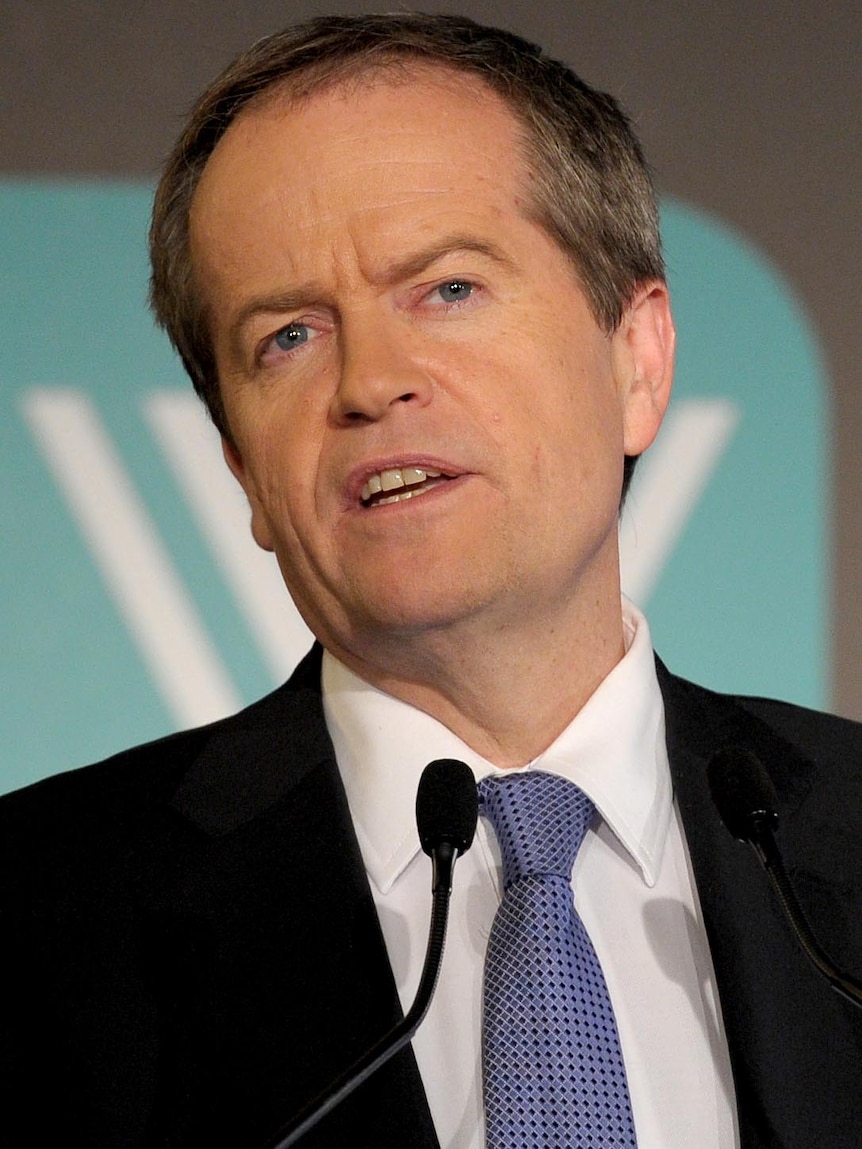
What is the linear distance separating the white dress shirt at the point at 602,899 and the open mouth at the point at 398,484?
252 millimetres

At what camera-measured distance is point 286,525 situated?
75.8 inches

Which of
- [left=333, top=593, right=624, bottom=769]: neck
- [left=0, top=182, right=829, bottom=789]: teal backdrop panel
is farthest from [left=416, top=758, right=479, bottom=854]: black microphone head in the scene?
[left=0, top=182, right=829, bottom=789]: teal backdrop panel

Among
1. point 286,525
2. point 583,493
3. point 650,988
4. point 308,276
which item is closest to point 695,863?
point 650,988

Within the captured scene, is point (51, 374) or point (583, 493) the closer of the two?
point (583, 493)

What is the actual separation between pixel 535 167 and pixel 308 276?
32cm

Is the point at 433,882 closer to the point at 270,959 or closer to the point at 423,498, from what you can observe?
the point at 270,959

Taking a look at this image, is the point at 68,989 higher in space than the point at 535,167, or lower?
lower

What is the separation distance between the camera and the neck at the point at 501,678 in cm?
189

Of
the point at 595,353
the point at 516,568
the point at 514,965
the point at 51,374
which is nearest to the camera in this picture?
the point at 514,965

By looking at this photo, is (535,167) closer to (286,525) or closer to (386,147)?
(386,147)

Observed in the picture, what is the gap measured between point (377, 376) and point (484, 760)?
0.44 metres

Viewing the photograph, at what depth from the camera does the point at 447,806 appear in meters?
1.61

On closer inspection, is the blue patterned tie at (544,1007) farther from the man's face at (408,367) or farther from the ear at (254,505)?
the ear at (254,505)

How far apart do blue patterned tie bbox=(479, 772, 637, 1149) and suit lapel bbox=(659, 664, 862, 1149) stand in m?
0.14
